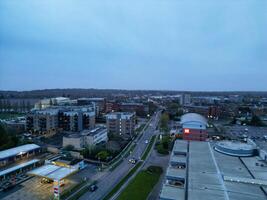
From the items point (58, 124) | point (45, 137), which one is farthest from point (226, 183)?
point (58, 124)

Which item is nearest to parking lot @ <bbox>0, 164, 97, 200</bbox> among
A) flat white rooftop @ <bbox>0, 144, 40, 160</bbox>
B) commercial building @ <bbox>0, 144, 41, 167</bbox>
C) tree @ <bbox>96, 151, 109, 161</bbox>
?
tree @ <bbox>96, 151, 109, 161</bbox>

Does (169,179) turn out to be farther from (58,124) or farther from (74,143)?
(58,124)

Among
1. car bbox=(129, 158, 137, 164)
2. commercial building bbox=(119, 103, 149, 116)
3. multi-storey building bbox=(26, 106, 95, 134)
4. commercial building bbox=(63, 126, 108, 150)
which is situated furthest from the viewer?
commercial building bbox=(119, 103, 149, 116)

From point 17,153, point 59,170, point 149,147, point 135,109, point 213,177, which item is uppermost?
point 135,109

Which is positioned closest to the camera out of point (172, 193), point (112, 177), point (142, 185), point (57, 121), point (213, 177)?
point (172, 193)

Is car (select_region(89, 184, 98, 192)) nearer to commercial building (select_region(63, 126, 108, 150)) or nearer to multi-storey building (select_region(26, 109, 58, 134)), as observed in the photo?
commercial building (select_region(63, 126, 108, 150))

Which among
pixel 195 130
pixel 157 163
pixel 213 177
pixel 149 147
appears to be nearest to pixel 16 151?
pixel 157 163

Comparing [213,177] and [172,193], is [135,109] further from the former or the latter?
[172,193]
